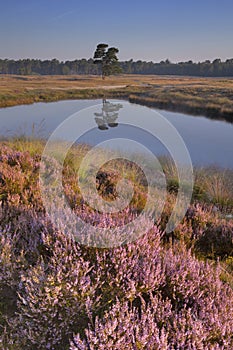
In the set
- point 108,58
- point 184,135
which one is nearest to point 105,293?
point 184,135

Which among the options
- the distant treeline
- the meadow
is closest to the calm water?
the meadow

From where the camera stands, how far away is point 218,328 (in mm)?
2168

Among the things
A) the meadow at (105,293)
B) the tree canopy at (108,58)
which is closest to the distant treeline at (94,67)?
the tree canopy at (108,58)

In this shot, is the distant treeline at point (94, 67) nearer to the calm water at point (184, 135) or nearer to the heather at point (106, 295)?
the calm water at point (184, 135)

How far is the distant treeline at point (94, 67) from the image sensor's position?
413ft

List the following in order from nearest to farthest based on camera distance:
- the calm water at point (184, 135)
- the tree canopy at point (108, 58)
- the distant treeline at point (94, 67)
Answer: the calm water at point (184, 135), the tree canopy at point (108, 58), the distant treeline at point (94, 67)

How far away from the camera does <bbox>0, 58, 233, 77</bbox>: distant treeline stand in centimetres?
12575

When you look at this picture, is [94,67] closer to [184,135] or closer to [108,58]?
[108,58]

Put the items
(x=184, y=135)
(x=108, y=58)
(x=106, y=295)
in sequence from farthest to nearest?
(x=108, y=58) < (x=184, y=135) < (x=106, y=295)

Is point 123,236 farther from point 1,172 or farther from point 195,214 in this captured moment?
point 1,172

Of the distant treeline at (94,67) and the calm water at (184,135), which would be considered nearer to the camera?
the calm water at (184,135)

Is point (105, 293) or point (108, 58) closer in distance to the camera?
point (105, 293)

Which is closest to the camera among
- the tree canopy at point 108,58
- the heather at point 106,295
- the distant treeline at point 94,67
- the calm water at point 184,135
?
the heather at point 106,295

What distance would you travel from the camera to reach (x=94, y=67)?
14025 cm
